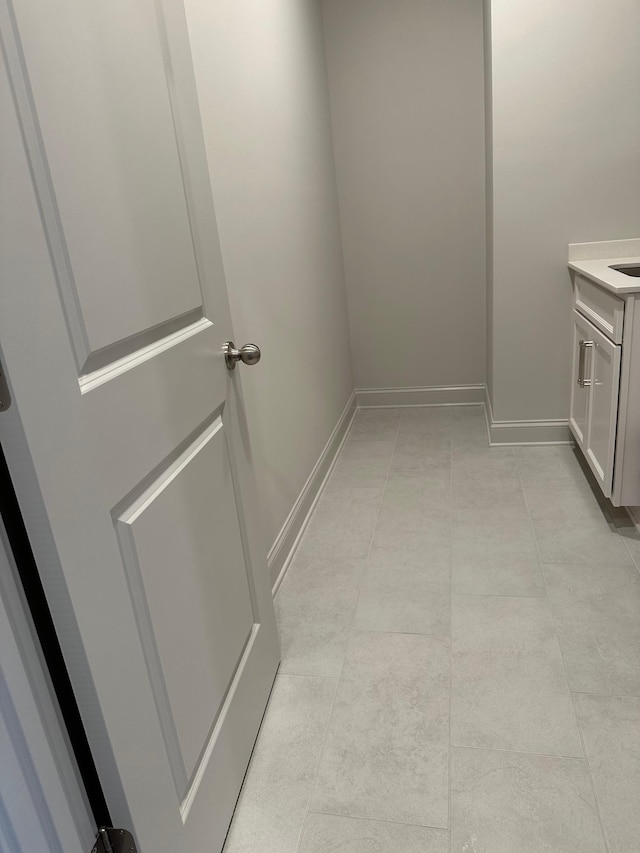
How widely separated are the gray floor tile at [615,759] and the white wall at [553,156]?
173cm

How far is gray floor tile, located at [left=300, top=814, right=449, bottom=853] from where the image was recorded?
1255mm

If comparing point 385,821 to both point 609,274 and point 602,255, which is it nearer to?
point 609,274

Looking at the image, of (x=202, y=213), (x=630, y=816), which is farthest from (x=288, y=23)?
(x=630, y=816)

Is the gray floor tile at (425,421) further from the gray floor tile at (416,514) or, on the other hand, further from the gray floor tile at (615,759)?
the gray floor tile at (615,759)

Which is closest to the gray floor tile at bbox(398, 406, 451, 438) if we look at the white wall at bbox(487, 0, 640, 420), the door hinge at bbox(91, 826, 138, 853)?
the white wall at bbox(487, 0, 640, 420)

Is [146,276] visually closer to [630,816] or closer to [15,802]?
[15,802]

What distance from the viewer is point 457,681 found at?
1662 millimetres

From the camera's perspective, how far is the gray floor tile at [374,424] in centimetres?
348

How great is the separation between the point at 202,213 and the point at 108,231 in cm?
41

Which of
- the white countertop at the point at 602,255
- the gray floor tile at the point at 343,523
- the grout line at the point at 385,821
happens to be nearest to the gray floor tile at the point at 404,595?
the gray floor tile at the point at 343,523

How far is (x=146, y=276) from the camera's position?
105 centimetres

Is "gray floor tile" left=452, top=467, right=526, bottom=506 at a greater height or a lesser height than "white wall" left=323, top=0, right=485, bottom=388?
lesser

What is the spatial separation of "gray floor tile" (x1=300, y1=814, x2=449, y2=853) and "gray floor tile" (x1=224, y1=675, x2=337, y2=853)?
0.04m

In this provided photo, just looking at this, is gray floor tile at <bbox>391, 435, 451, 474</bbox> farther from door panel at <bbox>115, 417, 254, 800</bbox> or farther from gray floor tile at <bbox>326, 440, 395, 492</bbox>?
door panel at <bbox>115, 417, 254, 800</bbox>
